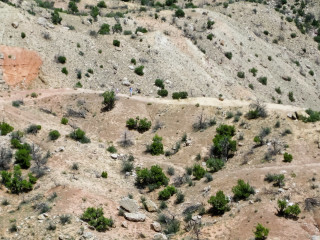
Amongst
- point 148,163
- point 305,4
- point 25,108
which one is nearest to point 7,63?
point 25,108

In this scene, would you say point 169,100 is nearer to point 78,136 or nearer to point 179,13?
point 78,136

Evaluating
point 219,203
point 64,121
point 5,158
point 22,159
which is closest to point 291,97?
point 64,121

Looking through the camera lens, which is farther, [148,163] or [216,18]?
[216,18]

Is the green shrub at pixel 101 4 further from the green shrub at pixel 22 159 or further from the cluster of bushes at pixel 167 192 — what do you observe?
the cluster of bushes at pixel 167 192

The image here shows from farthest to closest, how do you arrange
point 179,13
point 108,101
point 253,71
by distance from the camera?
point 179,13
point 253,71
point 108,101

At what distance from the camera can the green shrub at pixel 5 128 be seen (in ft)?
120

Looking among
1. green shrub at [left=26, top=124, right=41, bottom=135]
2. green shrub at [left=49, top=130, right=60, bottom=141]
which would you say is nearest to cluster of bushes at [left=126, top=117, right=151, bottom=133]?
green shrub at [left=49, top=130, right=60, bottom=141]

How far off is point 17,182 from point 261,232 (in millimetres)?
17315

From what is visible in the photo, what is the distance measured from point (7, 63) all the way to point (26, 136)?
16.1 meters

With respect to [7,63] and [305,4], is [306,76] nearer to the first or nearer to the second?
[305,4]

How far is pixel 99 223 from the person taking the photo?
84.4 feet

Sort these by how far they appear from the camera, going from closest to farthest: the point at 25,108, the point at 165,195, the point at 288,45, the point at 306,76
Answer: the point at 165,195 → the point at 25,108 → the point at 306,76 → the point at 288,45

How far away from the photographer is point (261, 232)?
2384cm

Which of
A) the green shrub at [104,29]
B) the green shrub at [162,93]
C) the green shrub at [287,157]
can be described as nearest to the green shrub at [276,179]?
the green shrub at [287,157]
